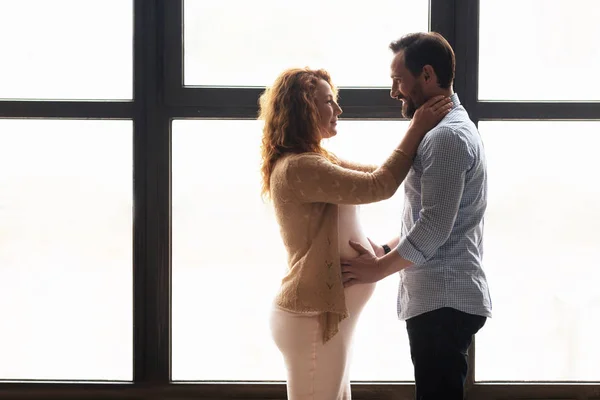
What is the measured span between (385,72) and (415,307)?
961mm

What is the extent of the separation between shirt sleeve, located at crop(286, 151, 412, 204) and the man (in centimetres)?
6

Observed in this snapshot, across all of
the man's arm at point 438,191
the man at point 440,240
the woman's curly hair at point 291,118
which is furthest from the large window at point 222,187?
the man's arm at point 438,191

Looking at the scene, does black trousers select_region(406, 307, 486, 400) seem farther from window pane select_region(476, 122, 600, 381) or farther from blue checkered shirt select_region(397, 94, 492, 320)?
window pane select_region(476, 122, 600, 381)

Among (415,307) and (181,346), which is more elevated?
(415,307)

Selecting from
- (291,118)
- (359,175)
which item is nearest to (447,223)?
(359,175)

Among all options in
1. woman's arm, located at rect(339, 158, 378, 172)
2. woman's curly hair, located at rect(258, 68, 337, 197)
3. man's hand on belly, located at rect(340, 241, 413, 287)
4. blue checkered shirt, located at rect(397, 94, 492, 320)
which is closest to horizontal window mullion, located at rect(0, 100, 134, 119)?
woman's curly hair, located at rect(258, 68, 337, 197)

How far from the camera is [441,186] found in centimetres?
160

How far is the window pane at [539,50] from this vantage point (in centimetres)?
228

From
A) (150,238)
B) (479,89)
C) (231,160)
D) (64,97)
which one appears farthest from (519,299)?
(64,97)

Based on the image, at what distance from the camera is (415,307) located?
5.52ft

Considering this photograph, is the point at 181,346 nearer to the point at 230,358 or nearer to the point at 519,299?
the point at 230,358

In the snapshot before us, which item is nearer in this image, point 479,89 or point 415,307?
point 415,307

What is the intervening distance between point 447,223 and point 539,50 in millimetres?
1019

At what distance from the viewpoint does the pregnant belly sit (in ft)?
5.98
